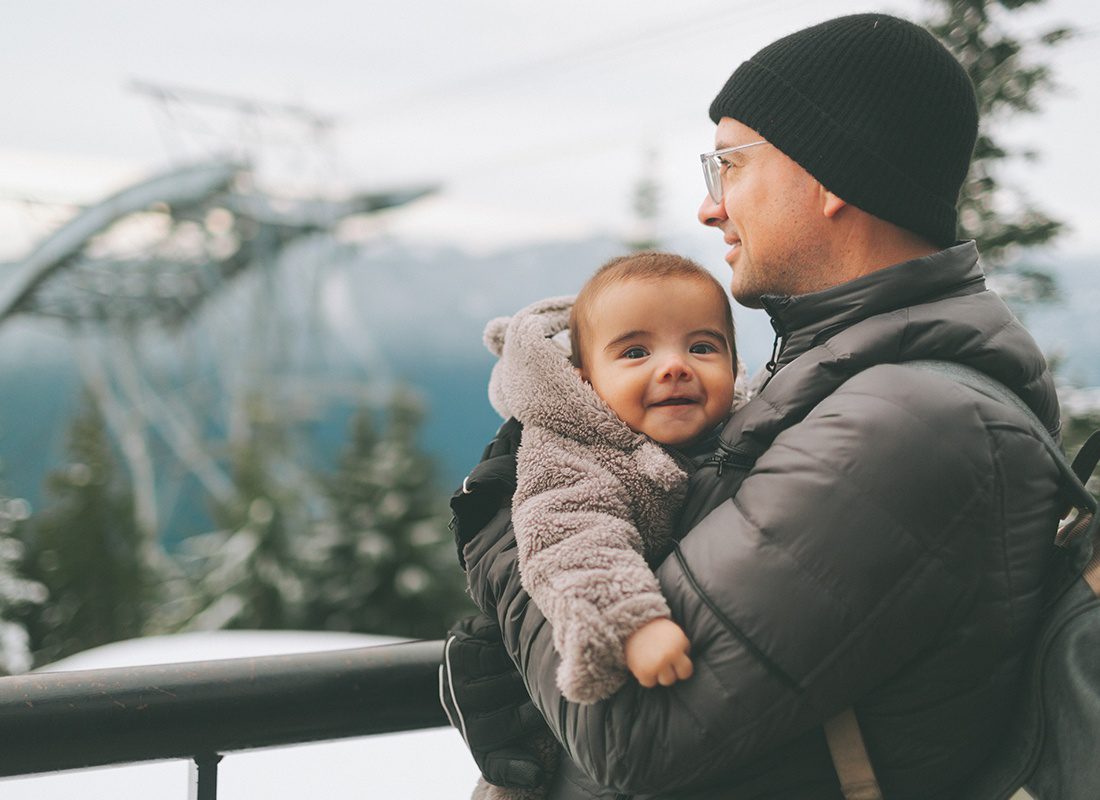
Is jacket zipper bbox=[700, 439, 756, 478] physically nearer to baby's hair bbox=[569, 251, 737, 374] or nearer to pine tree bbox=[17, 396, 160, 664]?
baby's hair bbox=[569, 251, 737, 374]

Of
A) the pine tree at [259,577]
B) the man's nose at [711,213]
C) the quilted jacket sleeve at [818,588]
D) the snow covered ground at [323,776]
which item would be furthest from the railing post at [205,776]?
the pine tree at [259,577]

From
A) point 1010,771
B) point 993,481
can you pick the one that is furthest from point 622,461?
point 1010,771

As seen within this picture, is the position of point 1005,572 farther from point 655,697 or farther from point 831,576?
point 655,697

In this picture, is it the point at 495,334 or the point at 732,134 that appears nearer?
the point at 732,134

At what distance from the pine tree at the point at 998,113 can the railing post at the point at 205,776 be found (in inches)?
88.1

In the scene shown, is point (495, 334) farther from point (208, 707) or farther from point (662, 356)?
point (208, 707)

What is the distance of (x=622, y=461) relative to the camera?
48.9 inches

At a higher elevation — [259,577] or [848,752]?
[848,752]

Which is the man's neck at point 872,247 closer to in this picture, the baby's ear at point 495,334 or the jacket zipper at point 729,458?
the jacket zipper at point 729,458

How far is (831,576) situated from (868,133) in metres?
0.60

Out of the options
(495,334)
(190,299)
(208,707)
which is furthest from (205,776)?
(190,299)

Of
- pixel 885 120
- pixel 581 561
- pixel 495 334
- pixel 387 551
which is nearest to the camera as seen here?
pixel 581 561

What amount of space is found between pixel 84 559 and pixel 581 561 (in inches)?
618

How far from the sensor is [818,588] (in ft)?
3.19
